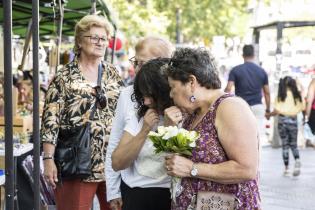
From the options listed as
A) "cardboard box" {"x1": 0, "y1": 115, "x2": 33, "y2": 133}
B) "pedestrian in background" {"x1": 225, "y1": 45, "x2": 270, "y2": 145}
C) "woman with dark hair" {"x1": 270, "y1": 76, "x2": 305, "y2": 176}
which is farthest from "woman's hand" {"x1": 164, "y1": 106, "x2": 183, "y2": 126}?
"woman with dark hair" {"x1": 270, "y1": 76, "x2": 305, "y2": 176}

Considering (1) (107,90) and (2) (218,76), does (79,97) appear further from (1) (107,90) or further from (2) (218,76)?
(2) (218,76)

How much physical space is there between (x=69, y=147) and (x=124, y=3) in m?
20.5

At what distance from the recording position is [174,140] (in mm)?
2852

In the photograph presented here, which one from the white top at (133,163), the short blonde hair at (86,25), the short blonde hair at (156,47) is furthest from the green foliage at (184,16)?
the white top at (133,163)

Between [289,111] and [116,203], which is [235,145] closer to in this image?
[116,203]

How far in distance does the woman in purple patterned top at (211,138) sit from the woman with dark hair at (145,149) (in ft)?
0.79

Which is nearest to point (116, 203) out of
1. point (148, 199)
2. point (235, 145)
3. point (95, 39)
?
point (148, 199)

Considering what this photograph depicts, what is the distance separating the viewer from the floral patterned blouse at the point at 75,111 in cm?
411

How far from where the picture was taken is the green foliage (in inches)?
1032

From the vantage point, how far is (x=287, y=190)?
9.31 metres

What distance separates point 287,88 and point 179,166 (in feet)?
26.2

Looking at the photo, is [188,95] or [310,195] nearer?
[188,95]

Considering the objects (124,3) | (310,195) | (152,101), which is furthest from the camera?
(124,3)

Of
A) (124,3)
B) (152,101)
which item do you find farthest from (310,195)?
(124,3)
